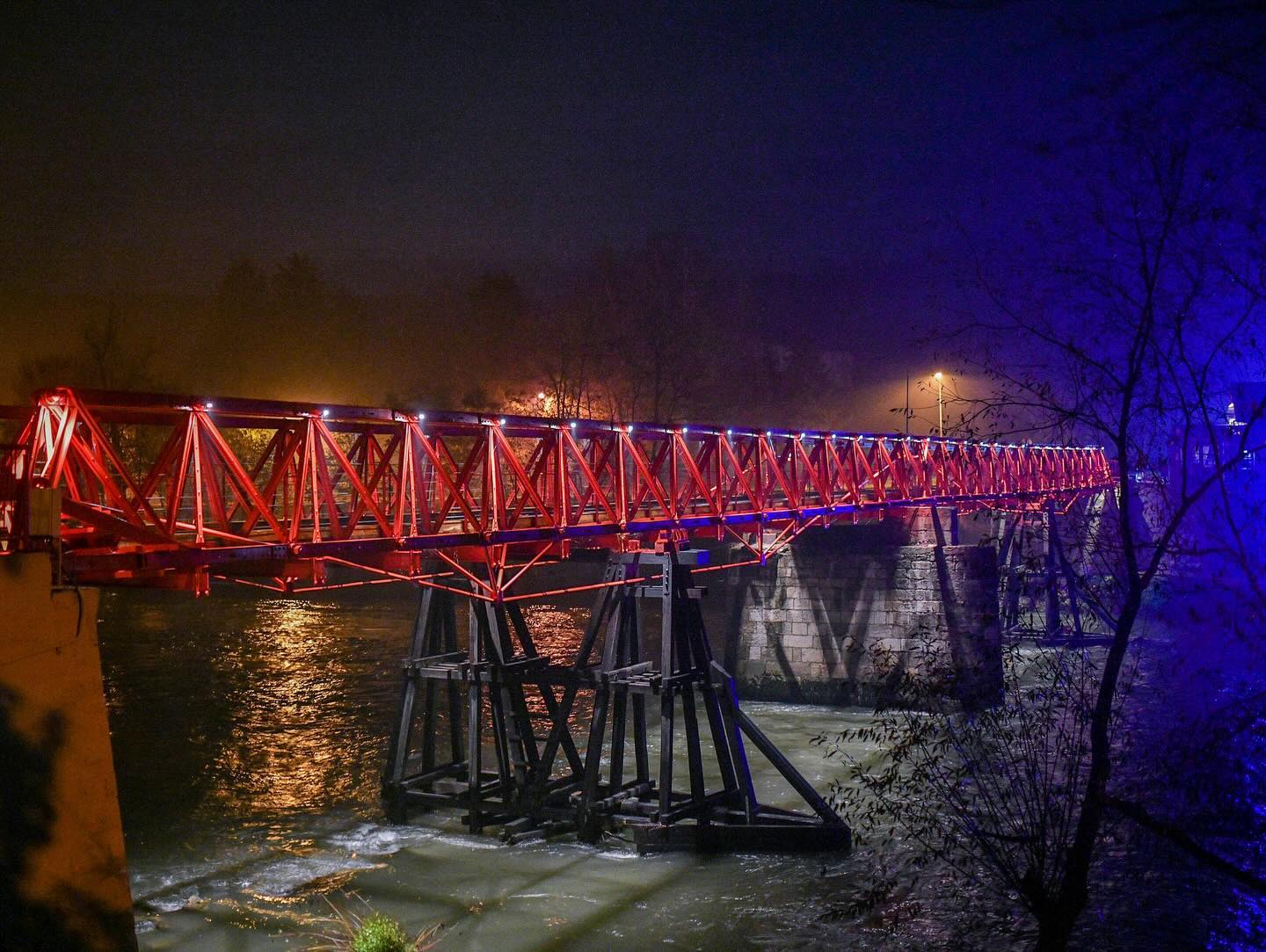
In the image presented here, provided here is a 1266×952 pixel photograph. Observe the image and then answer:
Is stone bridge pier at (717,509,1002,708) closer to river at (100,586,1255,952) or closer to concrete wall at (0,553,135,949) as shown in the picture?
river at (100,586,1255,952)

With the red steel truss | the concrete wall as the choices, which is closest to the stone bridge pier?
the red steel truss

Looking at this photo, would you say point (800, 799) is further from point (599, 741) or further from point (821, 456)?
point (821, 456)

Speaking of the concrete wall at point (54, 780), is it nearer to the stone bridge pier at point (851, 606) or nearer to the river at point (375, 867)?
the river at point (375, 867)

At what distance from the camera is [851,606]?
2806 cm

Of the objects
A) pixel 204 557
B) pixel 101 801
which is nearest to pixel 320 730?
pixel 204 557

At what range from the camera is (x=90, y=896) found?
26.7ft

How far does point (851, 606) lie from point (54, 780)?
22.3 m

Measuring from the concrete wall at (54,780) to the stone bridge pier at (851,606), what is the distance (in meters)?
20.3

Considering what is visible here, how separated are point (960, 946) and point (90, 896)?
9.64m

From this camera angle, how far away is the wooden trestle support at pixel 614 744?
16500 millimetres

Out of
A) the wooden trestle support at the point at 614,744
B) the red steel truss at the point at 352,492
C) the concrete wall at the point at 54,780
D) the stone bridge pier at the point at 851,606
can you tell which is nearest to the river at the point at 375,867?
the wooden trestle support at the point at 614,744

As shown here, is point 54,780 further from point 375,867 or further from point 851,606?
point 851,606

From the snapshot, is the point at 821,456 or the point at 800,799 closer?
the point at 800,799

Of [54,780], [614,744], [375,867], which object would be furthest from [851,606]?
Answer: [54,780]
